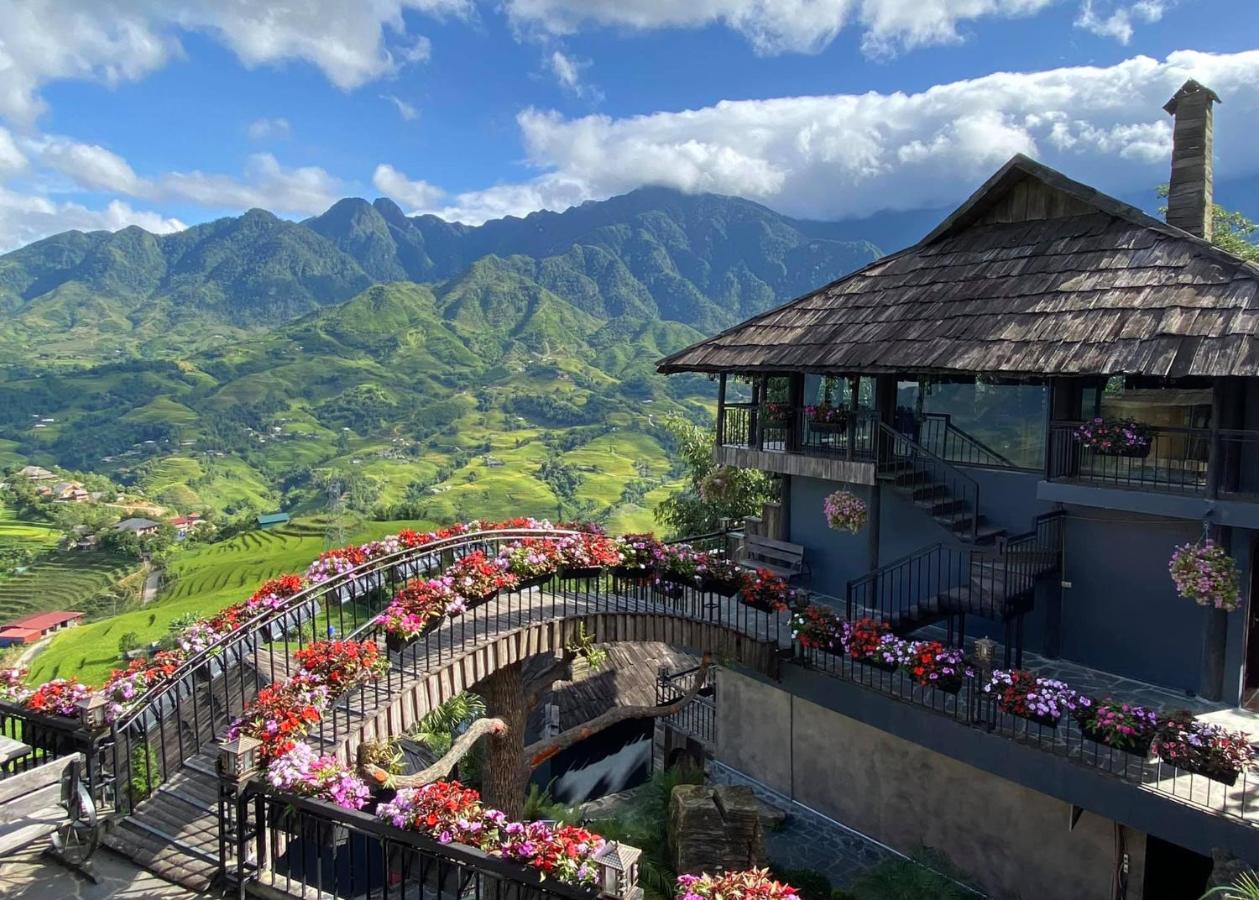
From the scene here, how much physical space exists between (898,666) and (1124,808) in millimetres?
2967

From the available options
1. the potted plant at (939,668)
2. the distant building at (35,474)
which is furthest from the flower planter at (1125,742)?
the distant building at (35,474)

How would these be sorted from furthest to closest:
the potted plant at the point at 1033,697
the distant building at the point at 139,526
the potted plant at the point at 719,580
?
the distant building at the point at 139,526 < the potted plant at the point at 719,580 < the potted plant at the point at 1033,697

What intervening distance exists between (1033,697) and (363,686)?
8.02 metres

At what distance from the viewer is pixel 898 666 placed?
438 inches

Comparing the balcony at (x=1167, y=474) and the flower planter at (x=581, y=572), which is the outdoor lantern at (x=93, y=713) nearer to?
the flower planter at (x=581, y=572)

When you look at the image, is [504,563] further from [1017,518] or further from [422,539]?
[1017,518]

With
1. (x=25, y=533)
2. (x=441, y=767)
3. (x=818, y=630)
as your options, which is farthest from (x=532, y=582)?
(x=25, y=533)

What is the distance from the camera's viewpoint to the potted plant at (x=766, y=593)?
12.8 meters

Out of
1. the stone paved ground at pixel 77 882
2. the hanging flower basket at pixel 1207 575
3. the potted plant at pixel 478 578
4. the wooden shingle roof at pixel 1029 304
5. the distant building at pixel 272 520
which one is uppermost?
the wooden shingle roof at pixel 1029 304

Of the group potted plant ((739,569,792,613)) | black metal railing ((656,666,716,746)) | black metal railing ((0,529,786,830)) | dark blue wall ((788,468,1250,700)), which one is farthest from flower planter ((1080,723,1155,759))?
black metal railing ((656,666,716,746))

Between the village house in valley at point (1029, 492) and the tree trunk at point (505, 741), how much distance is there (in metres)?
4.52

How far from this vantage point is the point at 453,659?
32.1 feet

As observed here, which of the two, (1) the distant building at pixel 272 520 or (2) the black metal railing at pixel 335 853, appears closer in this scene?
(2) the black metal railing at pixel 335 853

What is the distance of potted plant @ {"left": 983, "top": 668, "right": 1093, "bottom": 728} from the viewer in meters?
9.75
